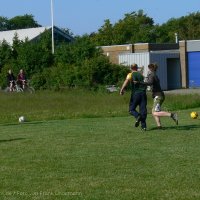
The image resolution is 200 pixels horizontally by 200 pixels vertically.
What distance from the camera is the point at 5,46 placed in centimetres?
5831

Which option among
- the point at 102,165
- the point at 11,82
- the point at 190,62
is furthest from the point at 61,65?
the point at 102,165

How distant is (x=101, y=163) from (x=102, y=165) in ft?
0.75

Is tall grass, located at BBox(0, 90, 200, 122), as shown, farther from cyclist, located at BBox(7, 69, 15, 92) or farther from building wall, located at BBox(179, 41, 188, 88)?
building wall, located at BBox(179, 41, 188, 88)

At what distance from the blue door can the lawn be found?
43895mm

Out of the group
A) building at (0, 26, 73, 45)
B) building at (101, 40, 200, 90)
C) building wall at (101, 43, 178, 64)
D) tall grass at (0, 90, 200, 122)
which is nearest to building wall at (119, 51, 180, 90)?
building at (101, 40, 200, 90)

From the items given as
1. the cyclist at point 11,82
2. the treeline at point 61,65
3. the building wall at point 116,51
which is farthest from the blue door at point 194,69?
the cyclist at point 11,82

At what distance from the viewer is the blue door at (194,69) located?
2402 inches

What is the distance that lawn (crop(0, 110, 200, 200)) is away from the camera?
8.95 metres

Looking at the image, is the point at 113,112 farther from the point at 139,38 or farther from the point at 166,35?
the point at 166,35

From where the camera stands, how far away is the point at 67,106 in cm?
3136

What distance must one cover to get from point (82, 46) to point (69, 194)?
46623 mm

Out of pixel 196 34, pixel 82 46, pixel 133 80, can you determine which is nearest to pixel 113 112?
pixel 133 80

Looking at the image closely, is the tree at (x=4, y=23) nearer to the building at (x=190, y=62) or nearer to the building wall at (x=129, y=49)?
the building wall at (x=129, y=49)

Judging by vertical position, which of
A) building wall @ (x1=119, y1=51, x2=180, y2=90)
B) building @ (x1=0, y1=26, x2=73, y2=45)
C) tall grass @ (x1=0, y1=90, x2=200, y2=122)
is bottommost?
tall grass @ (x1=0, y1=90, x2=200, y2=122)
